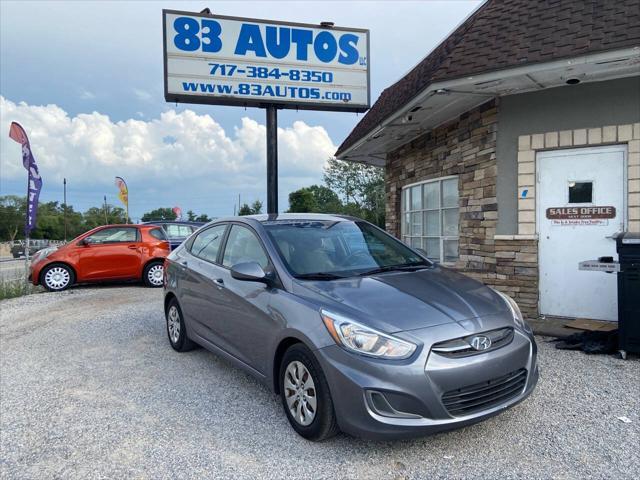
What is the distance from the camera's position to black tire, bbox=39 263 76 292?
34.9ft

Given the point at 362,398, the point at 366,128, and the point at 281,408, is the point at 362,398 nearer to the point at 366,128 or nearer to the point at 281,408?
the point at 281,408

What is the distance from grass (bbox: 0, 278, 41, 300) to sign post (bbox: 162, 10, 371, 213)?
18.1 feet

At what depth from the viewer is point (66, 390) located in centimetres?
429

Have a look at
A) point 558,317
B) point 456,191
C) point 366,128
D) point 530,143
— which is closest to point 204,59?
point 366,128

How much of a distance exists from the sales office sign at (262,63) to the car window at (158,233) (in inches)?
130

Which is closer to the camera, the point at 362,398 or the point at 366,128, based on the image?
the point at 362,398

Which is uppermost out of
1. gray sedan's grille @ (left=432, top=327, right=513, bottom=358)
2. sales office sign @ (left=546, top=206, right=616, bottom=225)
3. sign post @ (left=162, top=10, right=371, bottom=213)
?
sign post @ (left=162, top=10, right=371, bottom=213)

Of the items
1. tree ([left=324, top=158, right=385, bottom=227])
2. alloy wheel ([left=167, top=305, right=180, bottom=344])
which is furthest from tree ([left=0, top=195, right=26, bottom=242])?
alloy wheel ([left=167, top=305, right=180, bottom=344])

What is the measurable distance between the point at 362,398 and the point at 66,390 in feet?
10.0

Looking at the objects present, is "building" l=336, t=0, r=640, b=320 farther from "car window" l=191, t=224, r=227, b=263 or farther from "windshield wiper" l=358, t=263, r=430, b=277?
"car window" l=191, t=224, r=227, b=263

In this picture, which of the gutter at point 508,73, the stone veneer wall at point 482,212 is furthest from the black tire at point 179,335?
the stone veneer wall at point 482,212

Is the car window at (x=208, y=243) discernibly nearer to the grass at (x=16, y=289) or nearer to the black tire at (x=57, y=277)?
the black tire at (x=57, y=277)

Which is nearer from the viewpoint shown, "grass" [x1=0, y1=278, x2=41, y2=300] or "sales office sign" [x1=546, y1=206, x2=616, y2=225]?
"sales office sign" [x1=546, y1=206, x2=616, y2=225]

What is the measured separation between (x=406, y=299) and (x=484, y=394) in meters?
0.75
